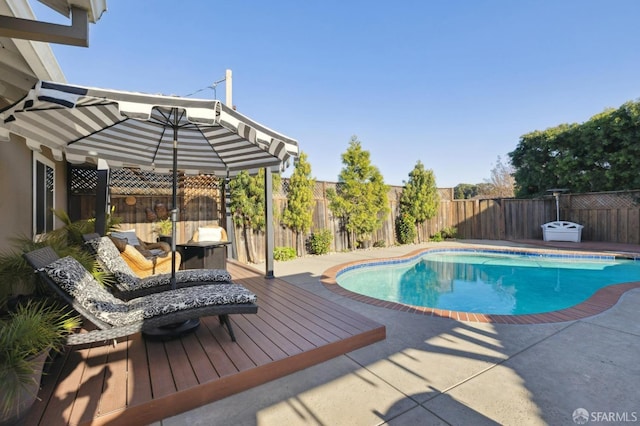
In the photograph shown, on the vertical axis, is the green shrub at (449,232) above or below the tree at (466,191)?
below

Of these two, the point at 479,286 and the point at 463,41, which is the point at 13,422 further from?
the point at 463,41

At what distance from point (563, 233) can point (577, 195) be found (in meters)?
2.19

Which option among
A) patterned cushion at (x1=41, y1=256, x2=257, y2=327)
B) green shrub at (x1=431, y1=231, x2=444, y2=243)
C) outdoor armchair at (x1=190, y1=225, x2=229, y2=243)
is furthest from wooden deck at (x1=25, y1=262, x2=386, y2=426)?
green shrub at (x1=431, y1=231, x2=444, y2=243)

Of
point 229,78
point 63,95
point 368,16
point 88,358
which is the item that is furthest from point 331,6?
point 88,358

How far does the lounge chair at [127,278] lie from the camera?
3559 mm

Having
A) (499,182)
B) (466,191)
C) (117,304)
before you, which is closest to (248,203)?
(117,304)

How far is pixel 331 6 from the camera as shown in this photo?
9312mm

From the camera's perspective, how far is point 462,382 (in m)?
2.49

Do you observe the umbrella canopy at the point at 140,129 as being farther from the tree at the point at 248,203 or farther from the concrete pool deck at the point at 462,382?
the concrete pool deck at the point at 462,382

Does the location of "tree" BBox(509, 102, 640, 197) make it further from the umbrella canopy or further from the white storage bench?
the umbrella canopy

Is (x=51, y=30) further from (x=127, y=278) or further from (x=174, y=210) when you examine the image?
(x=127, y=278)

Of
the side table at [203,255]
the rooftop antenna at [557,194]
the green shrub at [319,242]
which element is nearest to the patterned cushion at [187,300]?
the side table at [203,255]

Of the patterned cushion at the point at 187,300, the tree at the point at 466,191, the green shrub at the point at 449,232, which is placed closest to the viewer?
the patterned cushion at the point at 187,300

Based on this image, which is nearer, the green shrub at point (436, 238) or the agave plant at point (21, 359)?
the agave plant at point (21, 359)
